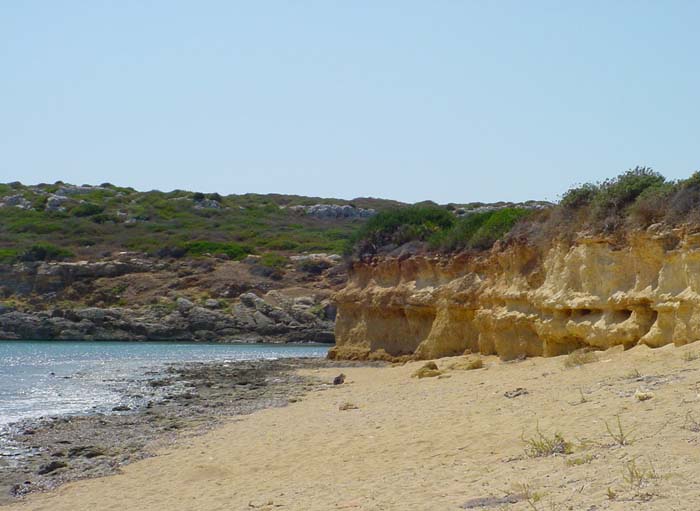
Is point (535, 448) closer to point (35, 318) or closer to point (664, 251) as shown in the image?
point (664, 251)

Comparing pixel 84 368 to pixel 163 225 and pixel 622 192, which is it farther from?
pixel 163 225

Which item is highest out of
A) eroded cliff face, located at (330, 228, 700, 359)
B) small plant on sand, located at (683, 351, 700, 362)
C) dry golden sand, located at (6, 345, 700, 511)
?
eroded cliff face, located at (330, 228, 700, 359)

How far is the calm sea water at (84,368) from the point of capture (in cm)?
2621

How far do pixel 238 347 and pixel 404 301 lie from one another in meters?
25.5

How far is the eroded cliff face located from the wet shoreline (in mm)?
5678

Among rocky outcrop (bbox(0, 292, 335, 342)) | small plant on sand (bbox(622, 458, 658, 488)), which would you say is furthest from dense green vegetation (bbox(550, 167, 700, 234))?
rocky outcrop (bbox(0, 292, 335, 342))

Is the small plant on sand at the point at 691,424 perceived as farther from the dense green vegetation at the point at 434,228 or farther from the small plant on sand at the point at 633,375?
the dense green vegetation at the point at 434,228

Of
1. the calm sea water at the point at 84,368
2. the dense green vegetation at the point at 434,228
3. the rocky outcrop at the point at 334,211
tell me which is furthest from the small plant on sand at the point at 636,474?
the rocky outcrop at the point at 334,211

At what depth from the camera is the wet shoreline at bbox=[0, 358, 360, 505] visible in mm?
15164

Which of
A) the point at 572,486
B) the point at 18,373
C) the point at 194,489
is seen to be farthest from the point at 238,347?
the point at 572,486

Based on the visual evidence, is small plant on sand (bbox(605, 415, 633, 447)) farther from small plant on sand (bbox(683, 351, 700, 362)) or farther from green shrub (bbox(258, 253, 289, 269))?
green shrub (bbox(258, 253, 289, 269))

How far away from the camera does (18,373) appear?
123 feet

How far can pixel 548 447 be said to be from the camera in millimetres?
10422

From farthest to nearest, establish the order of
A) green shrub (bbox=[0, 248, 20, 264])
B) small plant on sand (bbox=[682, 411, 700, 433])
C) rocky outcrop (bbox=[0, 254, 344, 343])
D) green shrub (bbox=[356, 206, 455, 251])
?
green shrub (bbox=[0, 248, 20, 264]) → rocky outcrop (bbox=[0, 254, 344, 343]) → green shrub (bbox=[356, 206, 455, 251]) → small plant on sand (bbox=[682, 411, 700, 433])
